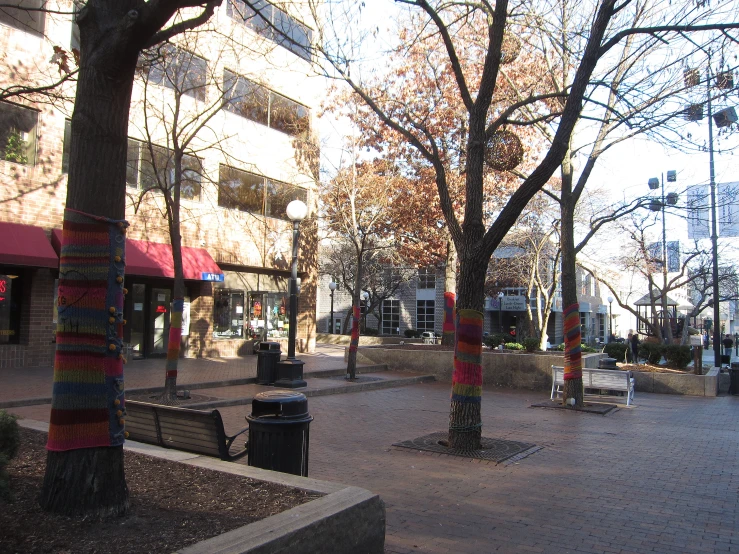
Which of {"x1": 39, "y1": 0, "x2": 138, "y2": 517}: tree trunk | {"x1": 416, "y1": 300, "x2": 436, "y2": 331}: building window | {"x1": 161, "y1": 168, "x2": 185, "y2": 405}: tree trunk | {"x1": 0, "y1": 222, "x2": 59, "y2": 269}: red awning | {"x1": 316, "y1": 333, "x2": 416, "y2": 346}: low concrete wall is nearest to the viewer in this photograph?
{"x1": 39, "y1": 0, "x2": 138, "y2": 517}: tree trunk

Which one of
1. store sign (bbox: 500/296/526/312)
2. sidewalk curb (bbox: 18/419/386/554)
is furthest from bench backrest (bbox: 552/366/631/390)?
store sign (bbox: 500/296/526/312)

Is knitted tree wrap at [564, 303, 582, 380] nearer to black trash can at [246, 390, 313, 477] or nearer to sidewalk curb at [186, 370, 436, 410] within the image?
sidewalk curb at [186, 370, 436, 410]

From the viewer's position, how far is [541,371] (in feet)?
55.1

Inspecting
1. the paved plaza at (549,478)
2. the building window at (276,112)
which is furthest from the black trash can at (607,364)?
the building window at (276,112)

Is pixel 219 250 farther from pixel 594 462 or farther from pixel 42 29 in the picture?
pixel 594 462

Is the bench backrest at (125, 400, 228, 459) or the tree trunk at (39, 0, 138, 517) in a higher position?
the tree trunk at (39, 0, 138, 517)

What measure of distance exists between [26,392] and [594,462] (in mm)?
9699

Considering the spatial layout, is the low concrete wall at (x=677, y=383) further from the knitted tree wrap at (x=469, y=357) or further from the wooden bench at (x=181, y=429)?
the wooden bench at (x=181, y=429)

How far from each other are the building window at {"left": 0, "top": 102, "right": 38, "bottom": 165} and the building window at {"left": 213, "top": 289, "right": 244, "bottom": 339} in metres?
7.73

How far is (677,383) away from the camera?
16.4 meters

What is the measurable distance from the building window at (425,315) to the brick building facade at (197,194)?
31023 millimetres

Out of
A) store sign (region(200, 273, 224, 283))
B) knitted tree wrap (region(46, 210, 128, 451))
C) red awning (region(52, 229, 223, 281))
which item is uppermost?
red awning (region(52, 229, 223, 281))

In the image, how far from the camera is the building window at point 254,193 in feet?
69.2

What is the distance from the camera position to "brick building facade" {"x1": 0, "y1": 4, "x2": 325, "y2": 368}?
14922 mm
